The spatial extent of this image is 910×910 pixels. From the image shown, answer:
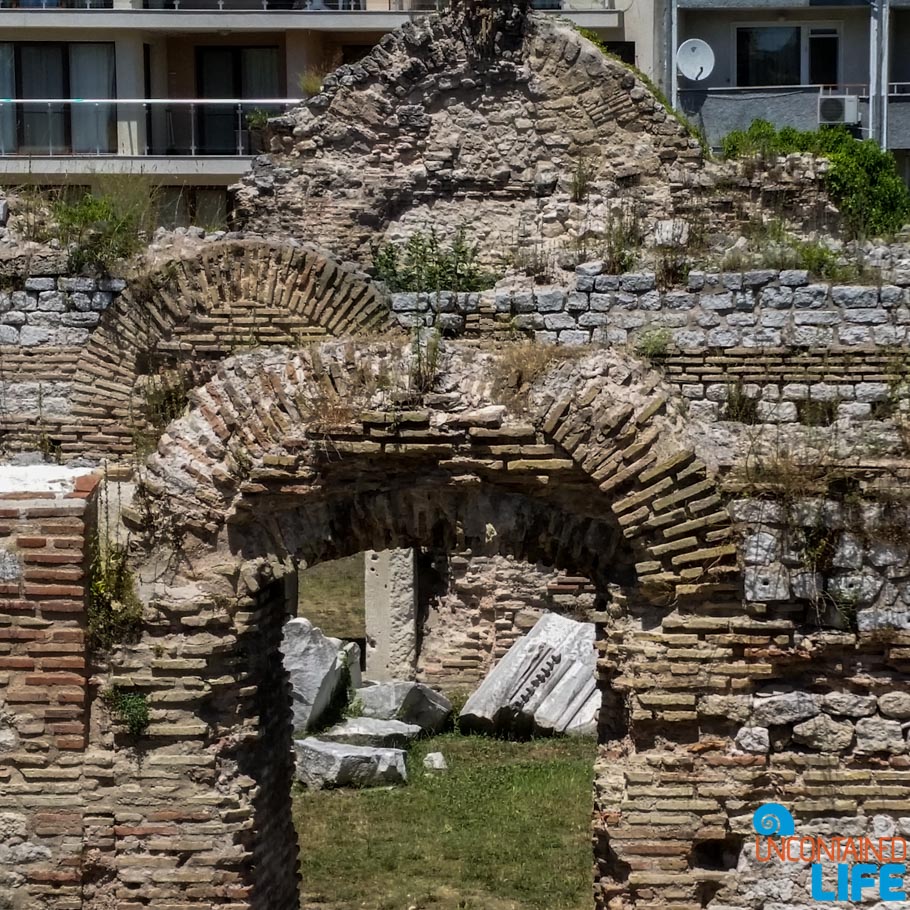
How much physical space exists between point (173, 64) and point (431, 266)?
16254mm

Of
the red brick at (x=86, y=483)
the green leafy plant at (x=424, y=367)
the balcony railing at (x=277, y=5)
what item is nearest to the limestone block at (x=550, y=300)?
the green leafy plant at (x=424, y=367)

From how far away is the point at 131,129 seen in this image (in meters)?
26.4

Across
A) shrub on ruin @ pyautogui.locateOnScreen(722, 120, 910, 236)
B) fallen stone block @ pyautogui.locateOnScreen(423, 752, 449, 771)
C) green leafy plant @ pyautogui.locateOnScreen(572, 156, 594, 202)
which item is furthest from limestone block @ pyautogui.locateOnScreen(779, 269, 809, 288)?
fallen stone block @ pyautogui.locateOnScreen(423, 752, 449, 771)

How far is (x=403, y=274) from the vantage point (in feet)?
44.8

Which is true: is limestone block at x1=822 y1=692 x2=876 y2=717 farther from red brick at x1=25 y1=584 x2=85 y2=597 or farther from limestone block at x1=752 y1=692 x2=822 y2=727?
red brick at x1=25 y1=584 x2=85 y2=597

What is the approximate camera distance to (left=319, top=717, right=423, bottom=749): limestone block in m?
12.4

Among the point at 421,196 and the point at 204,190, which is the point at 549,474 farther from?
the point at 204,190

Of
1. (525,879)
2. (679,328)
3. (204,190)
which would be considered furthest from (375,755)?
(204,190)

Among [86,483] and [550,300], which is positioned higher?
[550,300]

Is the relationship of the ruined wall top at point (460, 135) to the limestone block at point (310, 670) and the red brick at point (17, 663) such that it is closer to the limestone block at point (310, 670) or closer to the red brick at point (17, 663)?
the limestone block at point (310, 670)

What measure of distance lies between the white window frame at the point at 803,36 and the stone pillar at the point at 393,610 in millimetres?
15050

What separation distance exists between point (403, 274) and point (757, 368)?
3.33 metres

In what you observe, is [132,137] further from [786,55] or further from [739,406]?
[739,406]

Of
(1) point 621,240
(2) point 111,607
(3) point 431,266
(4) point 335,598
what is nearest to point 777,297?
(1) point 621,240
